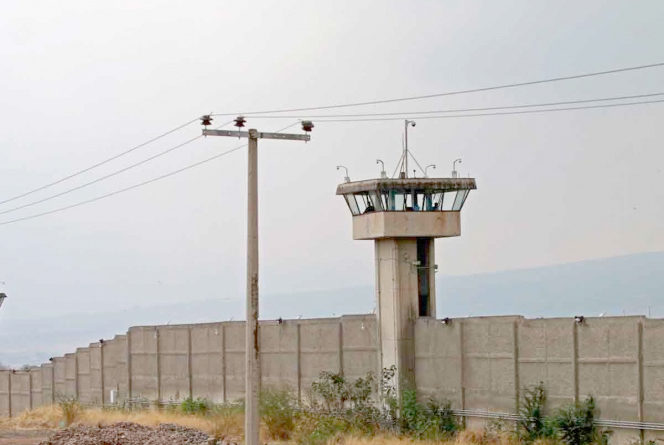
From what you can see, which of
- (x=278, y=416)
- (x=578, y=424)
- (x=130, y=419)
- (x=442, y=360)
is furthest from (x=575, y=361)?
(x=130, y=419)

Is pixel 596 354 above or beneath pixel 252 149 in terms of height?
beneath

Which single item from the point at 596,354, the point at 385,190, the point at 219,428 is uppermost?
the point at 385,190

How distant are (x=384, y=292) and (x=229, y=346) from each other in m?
9.08

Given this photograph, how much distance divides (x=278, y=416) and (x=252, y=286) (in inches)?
291

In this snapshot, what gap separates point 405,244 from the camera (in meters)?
34.5

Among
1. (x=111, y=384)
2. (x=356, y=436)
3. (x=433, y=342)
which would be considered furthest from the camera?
(x=111, y=384)

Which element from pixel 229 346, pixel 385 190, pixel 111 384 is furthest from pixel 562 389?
pixel 111 384

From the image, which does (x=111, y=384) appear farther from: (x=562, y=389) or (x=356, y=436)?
(x=562, y=389)

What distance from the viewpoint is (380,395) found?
34031 millimetres

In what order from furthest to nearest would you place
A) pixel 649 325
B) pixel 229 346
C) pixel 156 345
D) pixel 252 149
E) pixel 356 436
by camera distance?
pixel 156 345, pixel 229 346, pixel 356 436, pixel 252 149, pixel 649 325

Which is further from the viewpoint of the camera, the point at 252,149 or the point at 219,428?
the point at 219,428

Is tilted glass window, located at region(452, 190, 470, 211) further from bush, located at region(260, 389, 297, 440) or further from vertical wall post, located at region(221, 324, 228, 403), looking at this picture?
vertical wall post, located at region(221, 324, 228, 403)

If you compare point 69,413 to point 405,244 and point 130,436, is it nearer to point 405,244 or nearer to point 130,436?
point 130,436

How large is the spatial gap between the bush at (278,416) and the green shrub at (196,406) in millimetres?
6906
